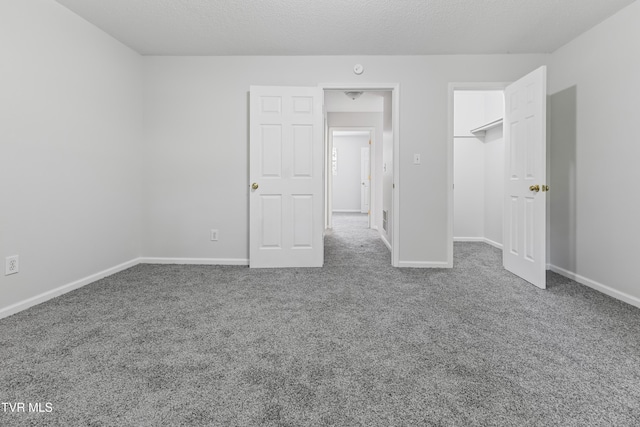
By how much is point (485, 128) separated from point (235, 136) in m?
3.61

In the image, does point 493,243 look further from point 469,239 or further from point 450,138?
point 450,138

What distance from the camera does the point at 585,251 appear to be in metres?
2.88

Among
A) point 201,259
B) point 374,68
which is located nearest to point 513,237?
point 374,68

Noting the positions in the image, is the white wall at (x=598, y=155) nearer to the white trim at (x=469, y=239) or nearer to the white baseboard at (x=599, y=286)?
the white baseboard at (x=599, y=286)

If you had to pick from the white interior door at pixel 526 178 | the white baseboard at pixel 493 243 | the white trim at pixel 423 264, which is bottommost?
the white trim at pixel 423 264

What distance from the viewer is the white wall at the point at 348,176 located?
411 inches

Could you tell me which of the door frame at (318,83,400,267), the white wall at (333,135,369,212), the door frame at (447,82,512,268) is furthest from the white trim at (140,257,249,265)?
the white wall at (333,135,369,212)

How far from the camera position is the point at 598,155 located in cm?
271

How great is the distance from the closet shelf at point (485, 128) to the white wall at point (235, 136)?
1.02 metres

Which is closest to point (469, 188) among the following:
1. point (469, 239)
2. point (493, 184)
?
point (493, 184)

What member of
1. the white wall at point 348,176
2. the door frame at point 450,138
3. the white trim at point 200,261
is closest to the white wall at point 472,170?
the door frame at point 450,138

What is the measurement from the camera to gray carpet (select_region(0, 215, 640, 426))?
1197mm

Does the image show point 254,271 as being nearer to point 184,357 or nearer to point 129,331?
point 129,331

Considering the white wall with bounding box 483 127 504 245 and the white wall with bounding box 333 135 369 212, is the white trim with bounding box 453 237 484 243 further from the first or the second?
the white wall with bounding box 333 135 369 212
